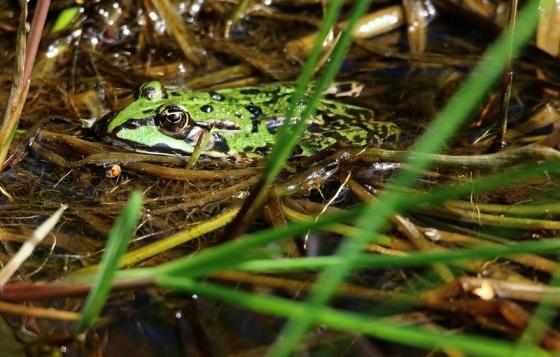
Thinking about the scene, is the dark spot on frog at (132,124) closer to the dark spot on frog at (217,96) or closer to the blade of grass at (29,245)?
the dark spot on frog at (217,96)

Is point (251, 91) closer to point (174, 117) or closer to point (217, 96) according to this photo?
point (217, 96)

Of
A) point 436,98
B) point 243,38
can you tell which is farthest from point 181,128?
point 436,98

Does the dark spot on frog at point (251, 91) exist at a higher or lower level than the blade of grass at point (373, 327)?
lower

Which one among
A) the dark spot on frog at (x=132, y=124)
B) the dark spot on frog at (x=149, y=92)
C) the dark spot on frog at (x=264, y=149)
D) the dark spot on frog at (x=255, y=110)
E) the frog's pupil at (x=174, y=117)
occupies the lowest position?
the dark spot on frog at (x=264, y=149)

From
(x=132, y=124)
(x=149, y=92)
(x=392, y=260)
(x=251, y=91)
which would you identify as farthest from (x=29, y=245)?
(x=251, y=91)

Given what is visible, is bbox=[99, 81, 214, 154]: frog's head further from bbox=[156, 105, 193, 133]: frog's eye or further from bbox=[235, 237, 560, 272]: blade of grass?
bbox=[235, 237, 560, 272]: blade of grass

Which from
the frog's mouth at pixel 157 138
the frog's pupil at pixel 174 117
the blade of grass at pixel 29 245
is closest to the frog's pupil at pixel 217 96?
the frog's mouth at pixel 157 138

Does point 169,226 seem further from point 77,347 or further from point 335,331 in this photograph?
point 335,331
